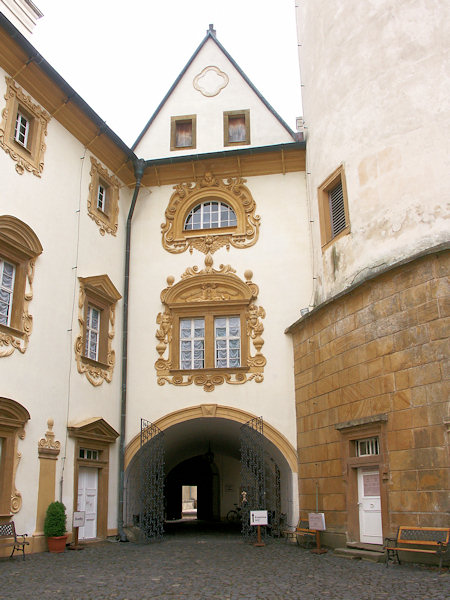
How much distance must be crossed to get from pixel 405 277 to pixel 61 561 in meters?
7.86

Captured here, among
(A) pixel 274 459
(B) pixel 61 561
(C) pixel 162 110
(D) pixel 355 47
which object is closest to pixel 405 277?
(D) pixel 355 47

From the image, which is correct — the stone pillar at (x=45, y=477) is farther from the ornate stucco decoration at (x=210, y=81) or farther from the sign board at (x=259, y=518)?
the ornate stucco decoration at (x=210, y=81)

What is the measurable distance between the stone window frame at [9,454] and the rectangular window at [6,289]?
164 cm

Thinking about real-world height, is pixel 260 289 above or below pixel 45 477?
above

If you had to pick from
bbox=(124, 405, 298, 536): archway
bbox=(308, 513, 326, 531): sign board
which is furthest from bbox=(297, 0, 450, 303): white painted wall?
bbox=(308, 513, 326, 531): sign board

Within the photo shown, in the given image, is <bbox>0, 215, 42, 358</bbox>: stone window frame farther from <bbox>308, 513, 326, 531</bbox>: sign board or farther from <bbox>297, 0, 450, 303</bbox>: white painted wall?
<bbox>308, 513, 326, 531</bbox>: sign board

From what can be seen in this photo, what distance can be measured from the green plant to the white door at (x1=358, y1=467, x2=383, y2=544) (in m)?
5.73

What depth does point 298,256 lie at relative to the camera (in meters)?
16.2

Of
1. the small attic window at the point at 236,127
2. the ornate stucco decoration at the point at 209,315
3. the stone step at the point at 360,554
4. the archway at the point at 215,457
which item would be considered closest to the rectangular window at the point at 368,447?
the stone step at the point at 360,554

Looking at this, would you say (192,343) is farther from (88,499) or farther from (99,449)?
(88,499)

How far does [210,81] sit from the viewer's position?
63.0ft

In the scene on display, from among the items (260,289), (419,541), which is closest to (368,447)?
(419,541)

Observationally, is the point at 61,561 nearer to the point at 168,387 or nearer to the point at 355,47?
the point at 168,387

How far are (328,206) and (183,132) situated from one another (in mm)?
6133
